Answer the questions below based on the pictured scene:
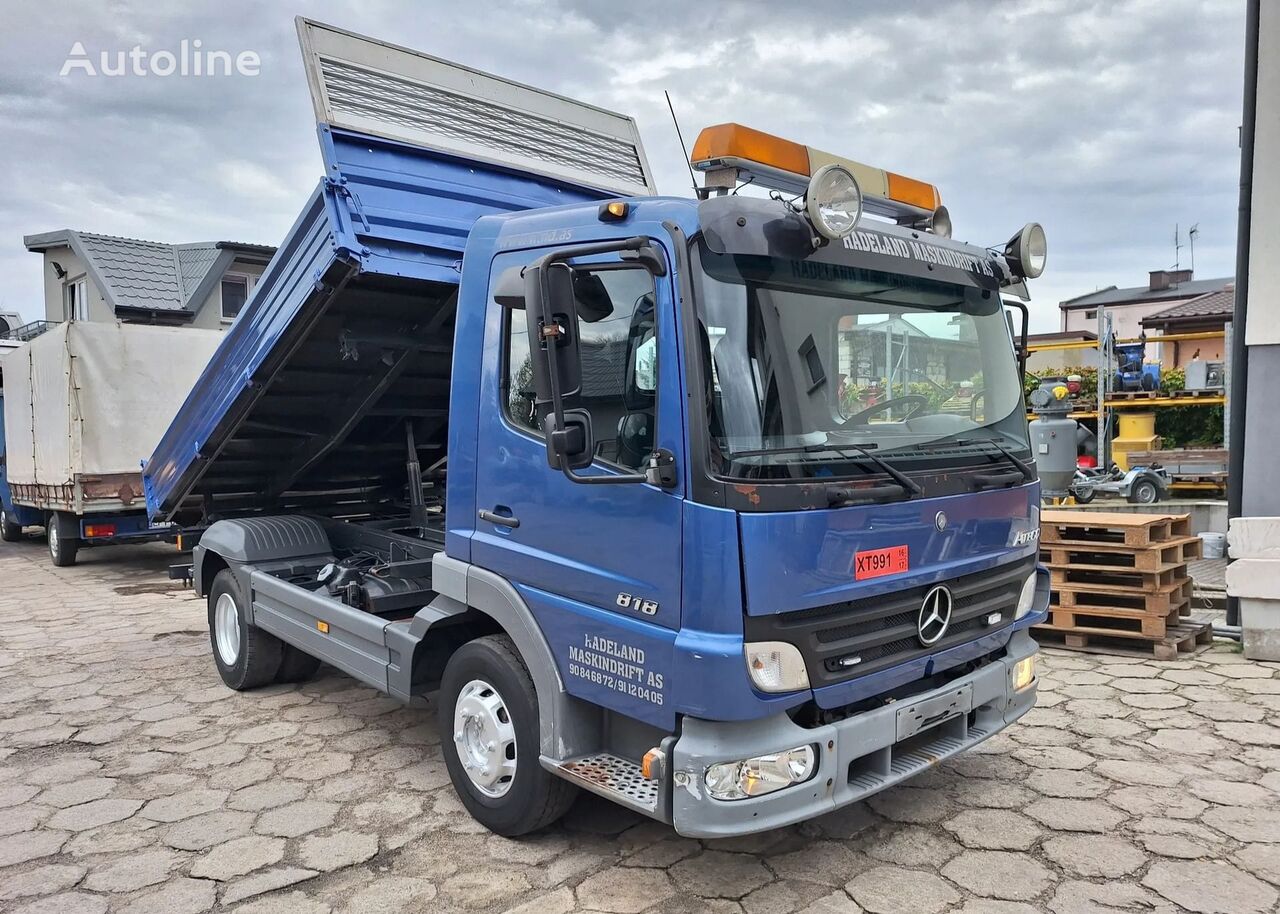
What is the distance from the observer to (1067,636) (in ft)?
19.9

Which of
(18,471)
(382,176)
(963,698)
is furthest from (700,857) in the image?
(18,471)

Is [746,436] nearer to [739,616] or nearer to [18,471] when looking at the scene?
[739,616]

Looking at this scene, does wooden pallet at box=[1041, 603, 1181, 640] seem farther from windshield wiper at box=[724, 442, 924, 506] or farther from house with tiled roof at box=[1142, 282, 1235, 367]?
house with tiled roof at box=[1142, 282, 1235, 367]

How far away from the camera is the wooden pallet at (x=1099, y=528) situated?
584 centimetres

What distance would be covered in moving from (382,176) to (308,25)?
2.69 feet

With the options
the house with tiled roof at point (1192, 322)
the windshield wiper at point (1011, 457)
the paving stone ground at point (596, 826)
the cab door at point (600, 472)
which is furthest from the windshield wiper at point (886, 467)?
the house with tiled roof at point (1192, 322)

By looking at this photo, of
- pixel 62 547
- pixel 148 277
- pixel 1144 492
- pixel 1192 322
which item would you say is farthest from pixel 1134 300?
pixel 62 547

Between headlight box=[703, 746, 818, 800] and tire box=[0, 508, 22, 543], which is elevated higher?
headlight box=[703, 746, 818, 800]

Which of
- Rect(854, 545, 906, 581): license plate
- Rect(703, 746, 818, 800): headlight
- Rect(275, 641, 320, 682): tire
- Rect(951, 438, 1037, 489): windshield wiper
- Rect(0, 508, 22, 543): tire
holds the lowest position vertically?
Rect(0, 508, 22, 543): tire

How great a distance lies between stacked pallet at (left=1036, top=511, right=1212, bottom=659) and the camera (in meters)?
5.75

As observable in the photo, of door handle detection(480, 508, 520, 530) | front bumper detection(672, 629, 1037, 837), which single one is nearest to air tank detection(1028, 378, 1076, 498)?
front bumper detection(672, 629, 1037, 837)

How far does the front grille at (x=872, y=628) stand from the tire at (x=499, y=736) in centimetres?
107

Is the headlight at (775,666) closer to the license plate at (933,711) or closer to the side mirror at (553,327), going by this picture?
the license plate at (933,711)

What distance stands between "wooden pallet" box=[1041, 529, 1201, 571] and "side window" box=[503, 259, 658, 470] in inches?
164
